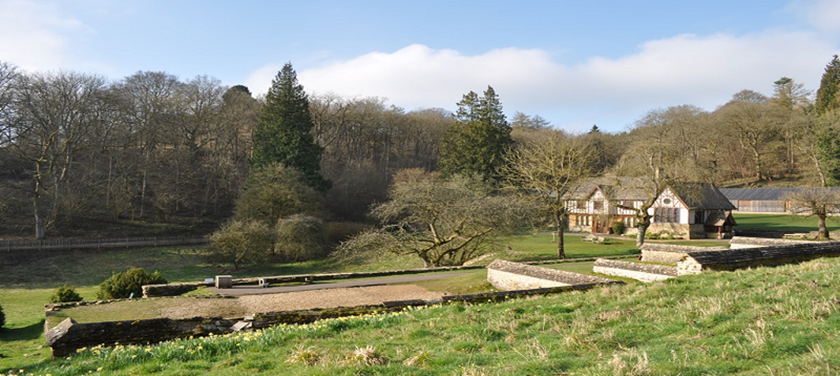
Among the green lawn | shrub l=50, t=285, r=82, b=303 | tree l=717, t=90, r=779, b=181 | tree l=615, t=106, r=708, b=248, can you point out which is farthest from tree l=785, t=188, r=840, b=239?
shrub l=50, t=285, r=82, b=303

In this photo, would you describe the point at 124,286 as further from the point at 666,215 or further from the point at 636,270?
the point at 666,215

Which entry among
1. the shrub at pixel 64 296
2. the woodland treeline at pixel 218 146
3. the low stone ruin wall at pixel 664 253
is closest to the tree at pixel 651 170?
the woodland treeline at pixel 218 146

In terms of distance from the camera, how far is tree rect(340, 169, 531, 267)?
30750mm

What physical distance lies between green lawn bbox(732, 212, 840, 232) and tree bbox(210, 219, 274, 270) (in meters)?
47.1

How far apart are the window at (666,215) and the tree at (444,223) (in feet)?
83.0

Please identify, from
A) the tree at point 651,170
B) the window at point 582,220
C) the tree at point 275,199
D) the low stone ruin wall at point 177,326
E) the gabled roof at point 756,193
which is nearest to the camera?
the low stone ruin wall at point 177,326

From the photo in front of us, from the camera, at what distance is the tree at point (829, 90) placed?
7481 centimetres

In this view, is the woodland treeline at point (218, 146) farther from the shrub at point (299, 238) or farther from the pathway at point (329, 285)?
the pathway at point (329, 285)

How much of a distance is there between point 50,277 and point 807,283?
137 ft

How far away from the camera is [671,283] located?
1288 cm

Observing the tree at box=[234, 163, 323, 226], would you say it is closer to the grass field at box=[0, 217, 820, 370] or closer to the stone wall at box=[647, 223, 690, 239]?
the grass field at box=[0, 217, 820, 370]

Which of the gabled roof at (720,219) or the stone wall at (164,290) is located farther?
the gabled roof at (720,219)

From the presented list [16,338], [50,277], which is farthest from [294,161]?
[16,338]

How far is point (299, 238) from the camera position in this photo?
133 feet
